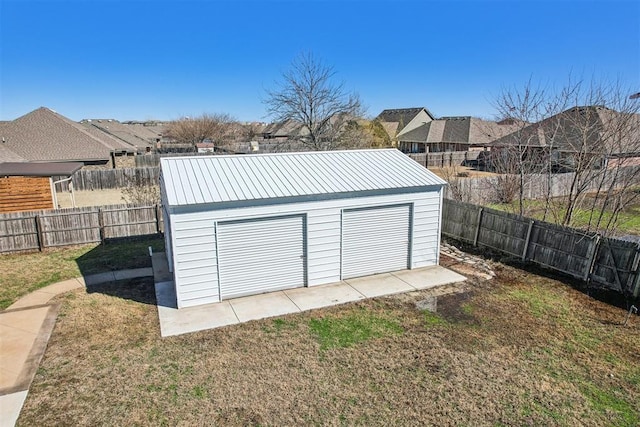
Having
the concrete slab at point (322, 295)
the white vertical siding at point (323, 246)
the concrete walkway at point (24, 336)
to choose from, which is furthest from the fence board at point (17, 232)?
the white vertical siding at point (323, 246)

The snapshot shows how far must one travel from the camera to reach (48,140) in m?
30.5

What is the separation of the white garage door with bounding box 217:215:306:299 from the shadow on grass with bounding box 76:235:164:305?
7.18ft

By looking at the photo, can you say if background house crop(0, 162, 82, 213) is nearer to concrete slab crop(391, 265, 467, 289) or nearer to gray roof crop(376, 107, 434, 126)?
concrete slab crop(391, 265, 467, 289)

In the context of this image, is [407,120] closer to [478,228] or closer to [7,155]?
[478,228]

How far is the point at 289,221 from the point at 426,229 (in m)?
4.30

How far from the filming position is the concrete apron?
30.1 ft

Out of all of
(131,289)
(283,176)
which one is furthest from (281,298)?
(131,289)

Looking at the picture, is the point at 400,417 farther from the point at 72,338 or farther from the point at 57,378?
the point at 72,338

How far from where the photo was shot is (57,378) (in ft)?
23.0

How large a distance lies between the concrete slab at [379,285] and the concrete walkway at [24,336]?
6285mm

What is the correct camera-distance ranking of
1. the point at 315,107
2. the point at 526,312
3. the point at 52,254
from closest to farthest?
the point at 526,312
the point at 52,254
the point at 315,107

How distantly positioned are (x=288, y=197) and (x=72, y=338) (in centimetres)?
554

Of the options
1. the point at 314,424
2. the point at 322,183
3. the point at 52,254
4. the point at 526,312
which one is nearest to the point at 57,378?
the point at 314,424

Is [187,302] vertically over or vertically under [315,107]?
under
